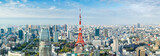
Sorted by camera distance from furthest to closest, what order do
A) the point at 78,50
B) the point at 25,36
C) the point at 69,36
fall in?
the point at 69,36, the point at 25,36, the point at 78,50

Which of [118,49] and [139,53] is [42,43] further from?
[118,49]

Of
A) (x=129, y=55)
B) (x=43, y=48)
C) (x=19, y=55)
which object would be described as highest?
(x=43, y=48)

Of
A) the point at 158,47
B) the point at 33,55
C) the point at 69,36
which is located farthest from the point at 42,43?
the point at 69,36

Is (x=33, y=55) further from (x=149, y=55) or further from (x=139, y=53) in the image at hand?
(x=149, y=55)

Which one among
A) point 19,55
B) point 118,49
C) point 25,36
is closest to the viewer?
point 19,55

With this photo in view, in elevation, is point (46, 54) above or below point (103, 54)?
above

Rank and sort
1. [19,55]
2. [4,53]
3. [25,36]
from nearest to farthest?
[19,55] < [4,53] < [25,36]

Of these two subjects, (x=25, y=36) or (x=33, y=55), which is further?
(x=25, y=36)

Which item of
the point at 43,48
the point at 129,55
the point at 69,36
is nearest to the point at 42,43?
the point at 43,48

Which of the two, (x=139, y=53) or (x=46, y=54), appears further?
(x=139, y=53)
